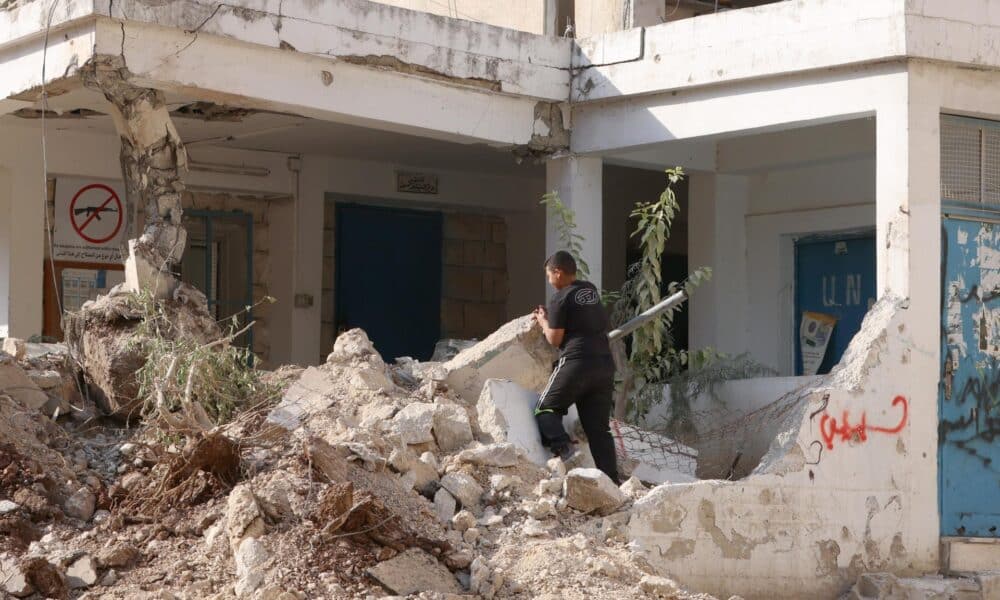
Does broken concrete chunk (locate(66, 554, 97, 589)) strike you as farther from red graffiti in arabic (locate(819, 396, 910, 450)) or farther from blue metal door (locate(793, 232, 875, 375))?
blue metal door (locate(793, 232, 875, 375))

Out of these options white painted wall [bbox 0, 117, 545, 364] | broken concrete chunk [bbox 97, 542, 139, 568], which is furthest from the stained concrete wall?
broken concrete chunk [bbox 97, 542, 139, 568]

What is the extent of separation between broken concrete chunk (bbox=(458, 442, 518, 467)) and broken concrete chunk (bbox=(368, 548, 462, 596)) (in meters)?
1.02

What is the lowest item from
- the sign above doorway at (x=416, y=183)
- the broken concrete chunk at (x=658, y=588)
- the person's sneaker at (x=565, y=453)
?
the broken concrete chunk at (x=658, y=588)

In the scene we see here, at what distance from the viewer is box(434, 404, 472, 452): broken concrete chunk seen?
8.40m

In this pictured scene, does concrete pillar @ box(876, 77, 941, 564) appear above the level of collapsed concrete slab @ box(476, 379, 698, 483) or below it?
above

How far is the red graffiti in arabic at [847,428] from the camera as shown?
8953mm

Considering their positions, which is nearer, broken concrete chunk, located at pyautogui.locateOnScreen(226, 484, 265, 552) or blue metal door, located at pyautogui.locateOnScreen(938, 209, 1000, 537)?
broken concrete chunk, located at pyautogui.locateOnScreen(226, 484, 265, 552)

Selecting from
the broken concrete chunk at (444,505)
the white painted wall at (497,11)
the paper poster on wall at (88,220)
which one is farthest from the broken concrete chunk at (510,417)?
the paper poster on wall at (88,220)

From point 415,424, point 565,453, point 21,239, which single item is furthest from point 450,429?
point 21,239

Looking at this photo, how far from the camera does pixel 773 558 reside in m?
8.79

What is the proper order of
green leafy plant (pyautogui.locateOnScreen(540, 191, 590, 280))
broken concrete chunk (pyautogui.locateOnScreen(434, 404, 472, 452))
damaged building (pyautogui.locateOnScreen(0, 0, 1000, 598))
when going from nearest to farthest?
broken concrete chunk (pyautogui.locateOnScreen(434, 404, 472, 452)) → damaged building (pyautogui.locateOnScreen(0, 0, 1000, 598)) → green leafy plant (pyautogui.locateOnScreen(540, 191, 590, 280))

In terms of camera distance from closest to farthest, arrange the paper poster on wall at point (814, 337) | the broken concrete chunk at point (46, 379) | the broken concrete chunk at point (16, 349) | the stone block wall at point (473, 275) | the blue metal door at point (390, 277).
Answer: the broken concrete chunk at point (46, 379) < the broken concrete chunk at point (16, 349) < the paper poster on wall at point (814, 337) < the blue metal door at point (390, 277) < the stone block wall at point (473, 275)

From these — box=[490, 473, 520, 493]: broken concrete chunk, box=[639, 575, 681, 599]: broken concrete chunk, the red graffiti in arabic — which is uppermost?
the red graffiti in arabic

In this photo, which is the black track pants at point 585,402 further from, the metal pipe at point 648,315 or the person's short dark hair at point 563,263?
the metal pipe at point 648,315
